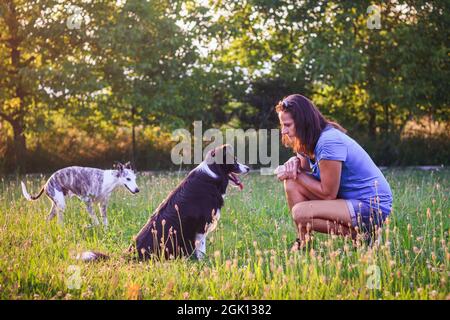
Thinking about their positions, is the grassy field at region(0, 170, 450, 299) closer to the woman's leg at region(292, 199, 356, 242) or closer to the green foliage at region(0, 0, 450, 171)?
the woman's leg at region(292, 199, 356, 242)

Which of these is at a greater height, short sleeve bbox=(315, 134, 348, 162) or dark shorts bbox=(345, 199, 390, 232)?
short sleeve bbox=(315, 134, 348, 162)

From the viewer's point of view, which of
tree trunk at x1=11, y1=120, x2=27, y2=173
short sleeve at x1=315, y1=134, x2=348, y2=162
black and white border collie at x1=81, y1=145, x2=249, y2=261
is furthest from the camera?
tree trunk at x1=11, y1=120, x2=27, y2=173

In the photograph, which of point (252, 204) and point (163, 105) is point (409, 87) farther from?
point (252, 204)

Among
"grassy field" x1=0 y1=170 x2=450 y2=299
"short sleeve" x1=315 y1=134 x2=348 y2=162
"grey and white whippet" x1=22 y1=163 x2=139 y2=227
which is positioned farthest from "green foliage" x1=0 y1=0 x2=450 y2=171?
"short sleeve" x1=315 y1=134 x2=348 y2=162

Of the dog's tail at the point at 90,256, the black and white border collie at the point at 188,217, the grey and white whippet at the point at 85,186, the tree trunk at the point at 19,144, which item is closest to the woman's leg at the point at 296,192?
the black and white border collie at the point at 188,217

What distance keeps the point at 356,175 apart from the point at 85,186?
155 inches

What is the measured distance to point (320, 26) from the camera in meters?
15.3

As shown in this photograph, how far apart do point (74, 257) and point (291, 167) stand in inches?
84.4

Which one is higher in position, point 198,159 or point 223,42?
point 223,42

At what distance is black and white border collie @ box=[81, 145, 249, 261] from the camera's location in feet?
15.3

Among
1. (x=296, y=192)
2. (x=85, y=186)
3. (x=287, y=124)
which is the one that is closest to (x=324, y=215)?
(x=296, y=192)

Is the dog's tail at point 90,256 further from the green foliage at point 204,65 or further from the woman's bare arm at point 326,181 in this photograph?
the green foliage at point 204,65
